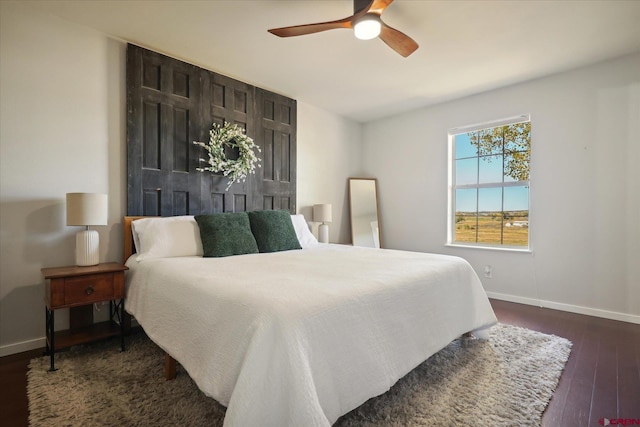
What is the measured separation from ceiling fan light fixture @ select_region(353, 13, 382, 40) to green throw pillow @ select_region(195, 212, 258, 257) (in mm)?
1809

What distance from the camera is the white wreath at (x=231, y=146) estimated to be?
317cm

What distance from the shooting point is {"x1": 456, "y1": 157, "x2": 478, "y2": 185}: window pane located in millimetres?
4105

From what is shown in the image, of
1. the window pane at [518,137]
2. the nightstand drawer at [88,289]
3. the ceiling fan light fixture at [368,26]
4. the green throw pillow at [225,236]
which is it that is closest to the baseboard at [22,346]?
the nightstand drawer at [88,289]

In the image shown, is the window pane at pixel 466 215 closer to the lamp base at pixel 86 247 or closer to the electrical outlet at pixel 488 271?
the electrical outlet at pixel 488 271

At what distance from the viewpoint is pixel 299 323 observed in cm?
118

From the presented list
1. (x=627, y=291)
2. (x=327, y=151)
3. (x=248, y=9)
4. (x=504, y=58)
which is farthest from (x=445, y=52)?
(x=627, y=291)

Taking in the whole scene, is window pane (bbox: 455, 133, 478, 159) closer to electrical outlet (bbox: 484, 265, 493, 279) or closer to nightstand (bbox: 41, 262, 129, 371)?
electrical outlet (bbox: 484, 265, 493, 279)

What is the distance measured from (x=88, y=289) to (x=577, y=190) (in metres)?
4.57

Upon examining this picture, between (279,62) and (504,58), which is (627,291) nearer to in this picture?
(504,58)

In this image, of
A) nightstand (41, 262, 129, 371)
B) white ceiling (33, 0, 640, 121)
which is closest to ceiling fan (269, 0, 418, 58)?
white ceiling (33, 0, 640, 121)

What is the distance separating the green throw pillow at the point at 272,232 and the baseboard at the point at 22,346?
1800mm

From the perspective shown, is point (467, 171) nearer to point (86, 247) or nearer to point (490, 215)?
point (490, 215)

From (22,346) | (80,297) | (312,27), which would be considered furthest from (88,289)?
(312,27)

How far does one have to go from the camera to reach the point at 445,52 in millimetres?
2885
